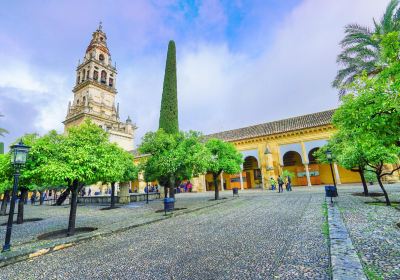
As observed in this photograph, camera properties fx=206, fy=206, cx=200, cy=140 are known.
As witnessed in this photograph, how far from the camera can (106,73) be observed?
44688mm

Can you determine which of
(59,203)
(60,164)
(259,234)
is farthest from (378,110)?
(59,203)

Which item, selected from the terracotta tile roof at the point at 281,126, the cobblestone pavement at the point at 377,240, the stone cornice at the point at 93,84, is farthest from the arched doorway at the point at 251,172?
the stone cornice at the point at 93,84

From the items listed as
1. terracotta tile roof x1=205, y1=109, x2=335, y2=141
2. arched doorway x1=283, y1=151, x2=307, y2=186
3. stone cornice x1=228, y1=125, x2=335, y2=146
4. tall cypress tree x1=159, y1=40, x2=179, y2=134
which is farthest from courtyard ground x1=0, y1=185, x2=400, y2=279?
arched doorway x1=283, y1=151, x2=307, y2=186

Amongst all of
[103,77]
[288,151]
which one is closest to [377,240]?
[288,151]

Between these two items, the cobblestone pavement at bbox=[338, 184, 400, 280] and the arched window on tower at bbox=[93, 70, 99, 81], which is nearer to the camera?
the cobblestone pavement at bbox=[338, 184, 400, 280]

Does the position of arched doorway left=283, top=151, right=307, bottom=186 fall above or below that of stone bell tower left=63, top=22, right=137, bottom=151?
below

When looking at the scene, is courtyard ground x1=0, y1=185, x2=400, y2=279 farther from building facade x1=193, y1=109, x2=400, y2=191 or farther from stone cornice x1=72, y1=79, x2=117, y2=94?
stone cornice x1=72, y1=79, x2=117, y2=94

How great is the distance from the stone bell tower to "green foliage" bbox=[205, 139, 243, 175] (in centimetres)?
2745

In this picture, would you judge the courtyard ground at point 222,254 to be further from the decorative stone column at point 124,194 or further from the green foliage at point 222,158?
the decorative stone column at point 124,194

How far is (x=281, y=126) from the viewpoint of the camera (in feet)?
98.4

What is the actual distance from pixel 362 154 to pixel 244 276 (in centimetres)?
1060

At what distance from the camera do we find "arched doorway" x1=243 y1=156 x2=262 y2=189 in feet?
107

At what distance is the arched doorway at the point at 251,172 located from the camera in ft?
107

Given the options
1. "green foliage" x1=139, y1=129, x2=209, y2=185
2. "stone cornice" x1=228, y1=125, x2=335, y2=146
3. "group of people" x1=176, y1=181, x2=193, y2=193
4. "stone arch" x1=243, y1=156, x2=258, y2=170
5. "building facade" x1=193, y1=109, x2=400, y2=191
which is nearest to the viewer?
"green foliage" x1=139, y1=129, x2=209, y2=185
